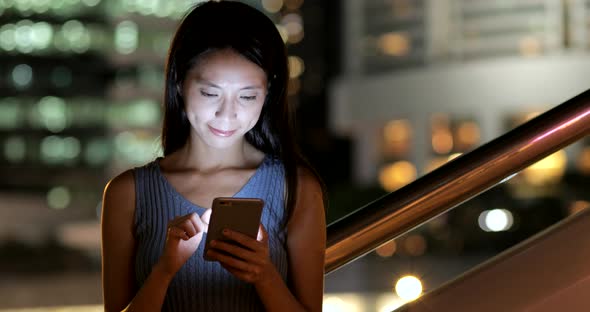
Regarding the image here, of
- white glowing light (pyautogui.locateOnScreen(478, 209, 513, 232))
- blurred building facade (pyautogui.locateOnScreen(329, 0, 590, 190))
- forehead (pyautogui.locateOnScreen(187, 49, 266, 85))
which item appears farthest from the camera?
blurred building facade (pyautogui.locateOnScreen(329, 0, 590, 190))

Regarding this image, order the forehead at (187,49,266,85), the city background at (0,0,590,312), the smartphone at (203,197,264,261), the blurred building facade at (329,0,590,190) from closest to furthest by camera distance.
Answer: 1. the smartphone at (203,197,264,261)
2. the forehead at (187,49,266,85)
3. the city background at (0,0,590,312)
4. the blurred building facade at (329,0,590,190)

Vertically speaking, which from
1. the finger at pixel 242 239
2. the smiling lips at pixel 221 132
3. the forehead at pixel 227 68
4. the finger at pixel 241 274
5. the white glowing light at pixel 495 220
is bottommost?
the finger at pixel 241 274

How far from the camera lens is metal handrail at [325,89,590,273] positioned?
1.79 metres

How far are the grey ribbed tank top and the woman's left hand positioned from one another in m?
0.10

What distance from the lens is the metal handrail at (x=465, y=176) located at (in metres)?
1.79

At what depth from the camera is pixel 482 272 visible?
5.65 ft

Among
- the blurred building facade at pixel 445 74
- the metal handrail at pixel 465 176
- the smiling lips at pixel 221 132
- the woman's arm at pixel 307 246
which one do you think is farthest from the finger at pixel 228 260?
the blurred building facade at pixel 445 74

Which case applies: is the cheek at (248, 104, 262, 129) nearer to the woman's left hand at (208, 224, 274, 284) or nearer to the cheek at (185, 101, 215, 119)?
the cheek at (185, 101, 215, 119)

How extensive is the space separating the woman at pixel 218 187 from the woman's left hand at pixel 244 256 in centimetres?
6

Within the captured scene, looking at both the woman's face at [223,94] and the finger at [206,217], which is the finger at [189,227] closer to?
the finger at [206,217]

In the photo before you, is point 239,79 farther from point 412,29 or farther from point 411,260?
point 412,29

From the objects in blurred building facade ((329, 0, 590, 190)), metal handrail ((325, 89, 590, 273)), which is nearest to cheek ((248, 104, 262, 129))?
metal handrail ((325, 89, 590, 273))

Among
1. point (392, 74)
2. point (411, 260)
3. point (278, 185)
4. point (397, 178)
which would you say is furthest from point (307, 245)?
point (397, 178)

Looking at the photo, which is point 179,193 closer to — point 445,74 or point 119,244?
point 119,244
